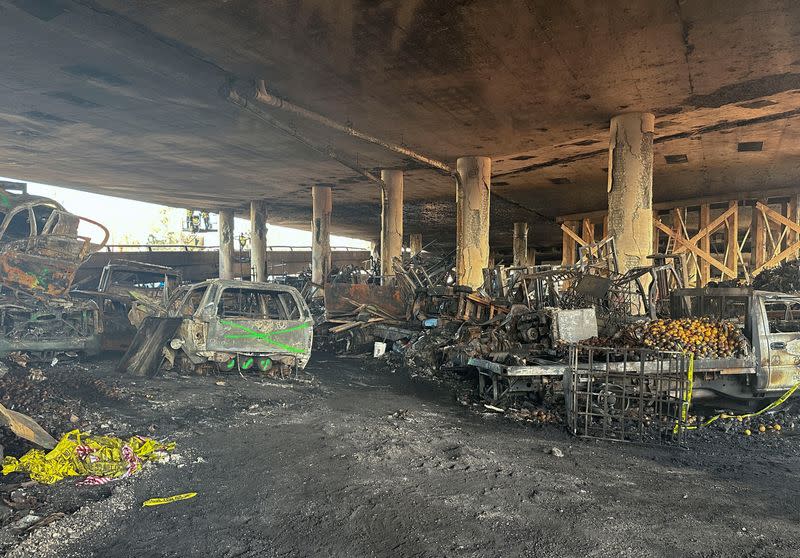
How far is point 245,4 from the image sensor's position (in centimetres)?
748

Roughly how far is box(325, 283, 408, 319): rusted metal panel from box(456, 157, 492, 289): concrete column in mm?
2117

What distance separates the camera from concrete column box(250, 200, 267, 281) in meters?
25.0

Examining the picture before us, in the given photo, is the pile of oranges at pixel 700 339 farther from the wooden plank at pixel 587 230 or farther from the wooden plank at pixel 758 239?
the wooden plank at pixel 587 230

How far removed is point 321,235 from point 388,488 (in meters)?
17.1

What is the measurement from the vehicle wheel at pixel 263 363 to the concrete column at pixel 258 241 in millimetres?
16166

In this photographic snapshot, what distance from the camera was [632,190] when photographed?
1170cm

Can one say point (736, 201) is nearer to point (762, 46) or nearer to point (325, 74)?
point (762, 46)

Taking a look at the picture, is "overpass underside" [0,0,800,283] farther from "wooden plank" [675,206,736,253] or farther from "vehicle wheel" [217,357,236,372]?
"vehicle wheel" [217,357,236,372]

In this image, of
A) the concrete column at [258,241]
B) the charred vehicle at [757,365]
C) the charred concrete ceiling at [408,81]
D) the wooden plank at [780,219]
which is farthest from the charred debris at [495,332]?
the concrete column at [258,241]

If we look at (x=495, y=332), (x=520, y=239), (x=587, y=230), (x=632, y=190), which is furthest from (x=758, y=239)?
(x=495, y=332)

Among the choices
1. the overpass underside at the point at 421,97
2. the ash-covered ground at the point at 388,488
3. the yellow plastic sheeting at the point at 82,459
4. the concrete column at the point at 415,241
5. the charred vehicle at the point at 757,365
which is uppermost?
the overpass underside at the point at 421,97

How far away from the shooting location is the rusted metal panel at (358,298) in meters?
15.2

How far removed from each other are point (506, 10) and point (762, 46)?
4459 millimetres

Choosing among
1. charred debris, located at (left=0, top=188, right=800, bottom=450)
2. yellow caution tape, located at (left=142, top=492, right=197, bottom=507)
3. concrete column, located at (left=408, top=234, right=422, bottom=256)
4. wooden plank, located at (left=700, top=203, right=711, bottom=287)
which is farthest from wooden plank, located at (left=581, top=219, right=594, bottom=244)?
yellow caution tape, located at (left=142, top=492, right=197, bottom=507)
